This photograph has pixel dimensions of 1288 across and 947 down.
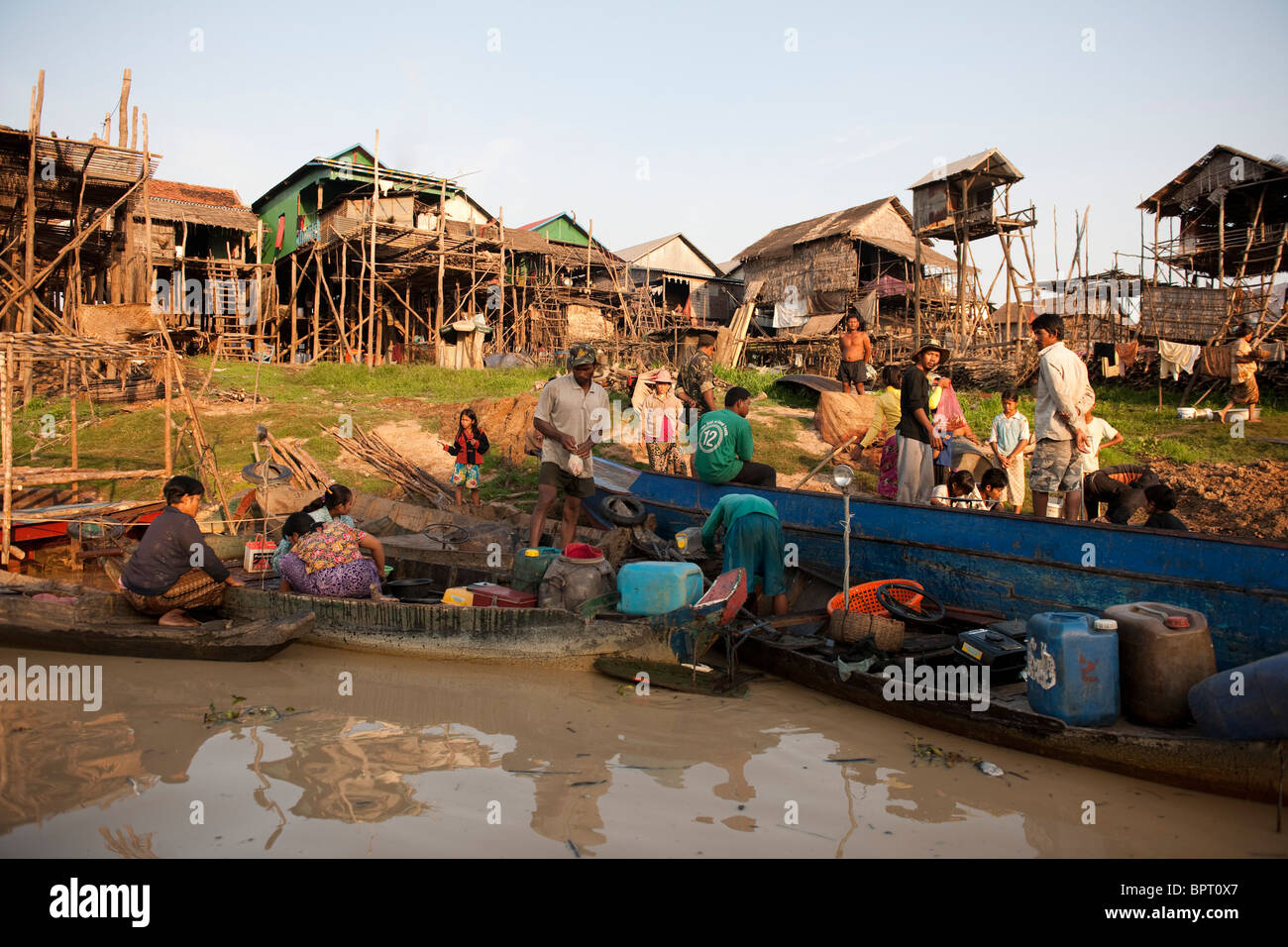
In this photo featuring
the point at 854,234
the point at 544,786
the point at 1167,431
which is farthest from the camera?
the point at 854,234

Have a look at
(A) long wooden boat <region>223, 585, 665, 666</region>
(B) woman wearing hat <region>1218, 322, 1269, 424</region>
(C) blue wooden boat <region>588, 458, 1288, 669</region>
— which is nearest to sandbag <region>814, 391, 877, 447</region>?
(C) blue wooden boat <region>588, 458, 1288, 669</region>

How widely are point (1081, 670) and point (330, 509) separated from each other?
4.76 metres

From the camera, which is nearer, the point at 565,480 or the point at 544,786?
the point at 544,786

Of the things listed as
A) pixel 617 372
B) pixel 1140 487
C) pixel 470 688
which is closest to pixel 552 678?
pixel 470 688

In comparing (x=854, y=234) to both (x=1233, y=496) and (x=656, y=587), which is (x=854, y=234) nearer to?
(x=1233, y=496)

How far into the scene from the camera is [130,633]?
5332 mm

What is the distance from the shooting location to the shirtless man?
10367mm

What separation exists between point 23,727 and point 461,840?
8.83 feet

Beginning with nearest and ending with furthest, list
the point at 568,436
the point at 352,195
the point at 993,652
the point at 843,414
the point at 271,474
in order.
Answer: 1. the point at 993,652
2. the point at 568,436
3. the point at 271,474
4. the point at 843,414
5. the point at 352,195

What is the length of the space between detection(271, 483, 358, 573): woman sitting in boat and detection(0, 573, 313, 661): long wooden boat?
732 mm

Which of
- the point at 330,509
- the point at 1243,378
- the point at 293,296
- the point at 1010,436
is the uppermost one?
the point at 293,296

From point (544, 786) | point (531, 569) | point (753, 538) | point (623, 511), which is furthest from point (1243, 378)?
point (544, 786)

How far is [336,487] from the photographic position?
5.84 metres

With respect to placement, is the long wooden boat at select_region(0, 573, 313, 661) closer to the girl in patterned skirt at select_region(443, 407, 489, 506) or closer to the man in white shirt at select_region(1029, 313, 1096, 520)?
the girl in patterned skirt at select_region(443, 407, 489, 506)
